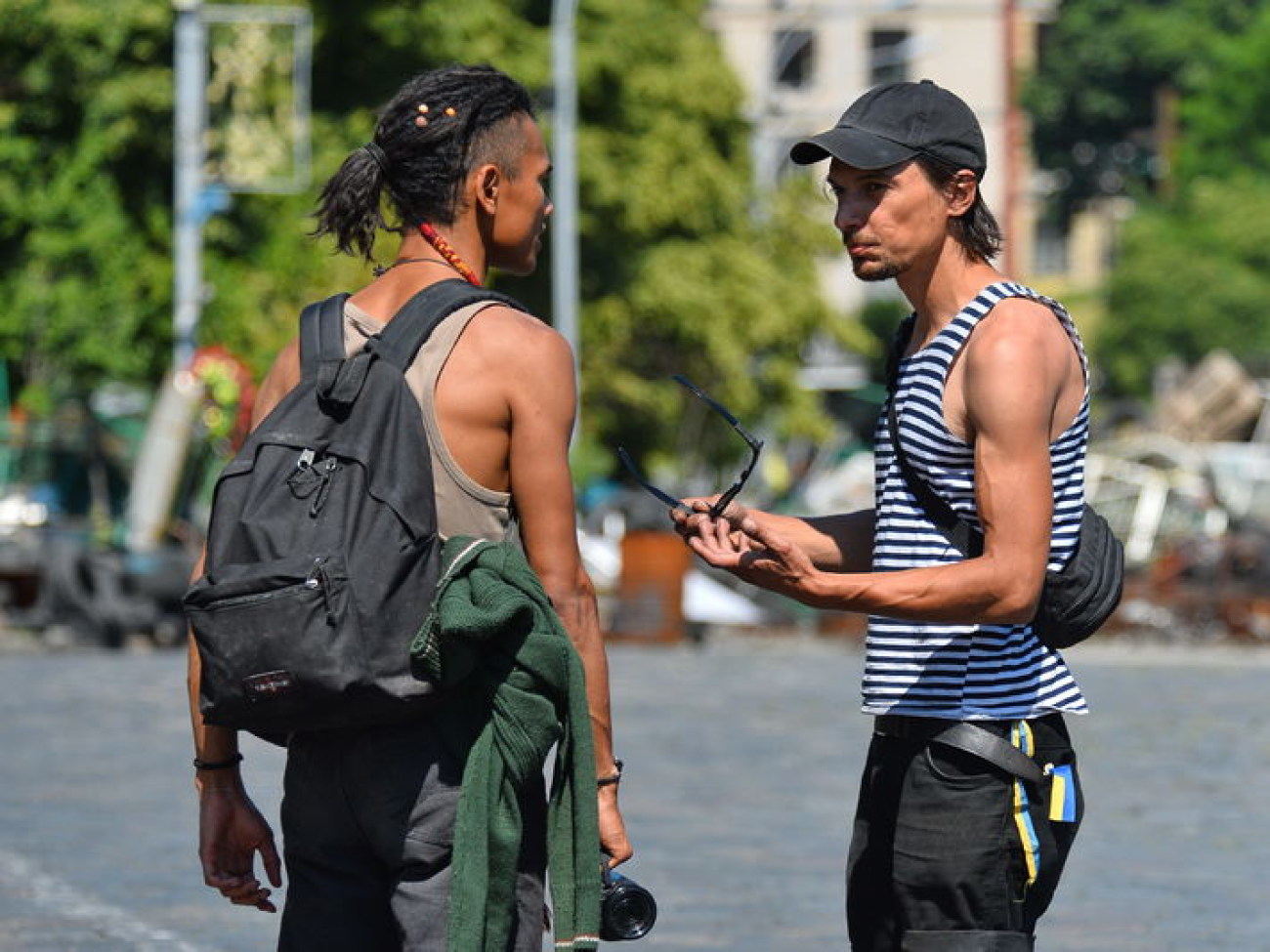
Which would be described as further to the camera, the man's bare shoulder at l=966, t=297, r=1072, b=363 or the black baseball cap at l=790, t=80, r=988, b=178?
the black baseball cap at l=790, t=80, r=988, b=178

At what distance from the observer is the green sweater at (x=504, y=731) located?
3.97 metres

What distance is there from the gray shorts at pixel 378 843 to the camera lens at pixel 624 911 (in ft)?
0.31

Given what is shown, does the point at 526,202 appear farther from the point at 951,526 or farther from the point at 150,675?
the point at 150,675

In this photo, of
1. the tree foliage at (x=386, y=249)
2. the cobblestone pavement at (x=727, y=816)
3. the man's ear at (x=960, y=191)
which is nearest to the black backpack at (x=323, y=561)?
the man's ear at (x=960, y=191)

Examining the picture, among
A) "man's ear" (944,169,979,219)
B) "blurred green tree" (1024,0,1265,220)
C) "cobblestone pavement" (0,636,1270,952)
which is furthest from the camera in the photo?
"blurred green tree" (1024,0,1265,220)

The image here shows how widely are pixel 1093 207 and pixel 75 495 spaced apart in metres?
72.6

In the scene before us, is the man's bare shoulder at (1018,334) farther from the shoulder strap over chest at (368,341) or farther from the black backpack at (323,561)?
the black backpack at (323,561)

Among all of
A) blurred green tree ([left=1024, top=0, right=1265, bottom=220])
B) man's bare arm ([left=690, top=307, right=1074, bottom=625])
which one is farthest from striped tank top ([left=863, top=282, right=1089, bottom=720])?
blurred green tree ([left=1024, top=0, right=1265, bottom=220])

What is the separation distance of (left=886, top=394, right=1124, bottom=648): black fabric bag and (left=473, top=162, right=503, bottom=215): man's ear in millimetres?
695

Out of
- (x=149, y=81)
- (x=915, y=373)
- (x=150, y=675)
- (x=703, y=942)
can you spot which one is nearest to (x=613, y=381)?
(x=149, y=81)

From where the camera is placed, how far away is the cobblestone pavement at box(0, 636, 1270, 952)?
816 centimetres

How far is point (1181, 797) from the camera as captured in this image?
1176 centimetres

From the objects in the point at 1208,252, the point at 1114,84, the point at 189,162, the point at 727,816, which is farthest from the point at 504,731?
the point at 1114,84

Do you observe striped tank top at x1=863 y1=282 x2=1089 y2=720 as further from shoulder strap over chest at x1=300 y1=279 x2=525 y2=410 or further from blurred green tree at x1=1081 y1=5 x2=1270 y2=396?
blurred green tree at x1=1081 y1=5 x2=1270 y2=396
